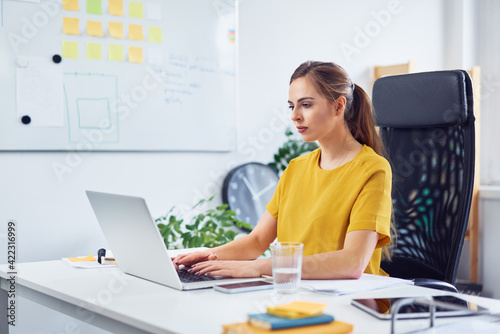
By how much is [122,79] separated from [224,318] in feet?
5.90

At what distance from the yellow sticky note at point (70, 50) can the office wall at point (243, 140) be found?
407mm

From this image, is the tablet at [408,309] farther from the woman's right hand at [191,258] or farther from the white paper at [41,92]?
the white paper at [41,92]

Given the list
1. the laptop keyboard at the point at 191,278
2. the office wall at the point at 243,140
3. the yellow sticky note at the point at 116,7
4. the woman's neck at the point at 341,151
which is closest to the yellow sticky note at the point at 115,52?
the yellow sticky note at the point at 116,7

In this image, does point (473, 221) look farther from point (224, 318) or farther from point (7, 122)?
point (224, 318)

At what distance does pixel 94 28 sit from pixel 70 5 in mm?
133

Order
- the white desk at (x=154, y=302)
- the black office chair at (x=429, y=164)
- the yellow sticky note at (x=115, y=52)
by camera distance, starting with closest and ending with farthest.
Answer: the white desk at (x=154, y=302) → the black office chair at (x=429, y=164) → the yellow sticky note at (x=115, y=52)

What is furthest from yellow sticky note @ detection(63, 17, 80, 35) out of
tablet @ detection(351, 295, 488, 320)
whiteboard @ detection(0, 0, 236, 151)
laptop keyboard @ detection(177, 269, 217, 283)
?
tablet @ detection(351, 295, 488, 320)

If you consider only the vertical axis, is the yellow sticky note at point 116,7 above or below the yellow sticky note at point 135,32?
above

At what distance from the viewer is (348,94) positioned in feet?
5.55

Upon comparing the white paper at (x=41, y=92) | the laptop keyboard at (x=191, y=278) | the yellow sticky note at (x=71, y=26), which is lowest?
the laptop keyboard at (x=191, y=278)

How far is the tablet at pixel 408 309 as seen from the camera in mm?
1026

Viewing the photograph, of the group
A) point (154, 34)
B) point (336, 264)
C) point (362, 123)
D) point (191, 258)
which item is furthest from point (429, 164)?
point (154, 34)

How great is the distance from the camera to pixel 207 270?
4.41 feet

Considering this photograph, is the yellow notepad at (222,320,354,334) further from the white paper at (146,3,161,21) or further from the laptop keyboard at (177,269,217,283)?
the white paper at (146,3,161,21)
